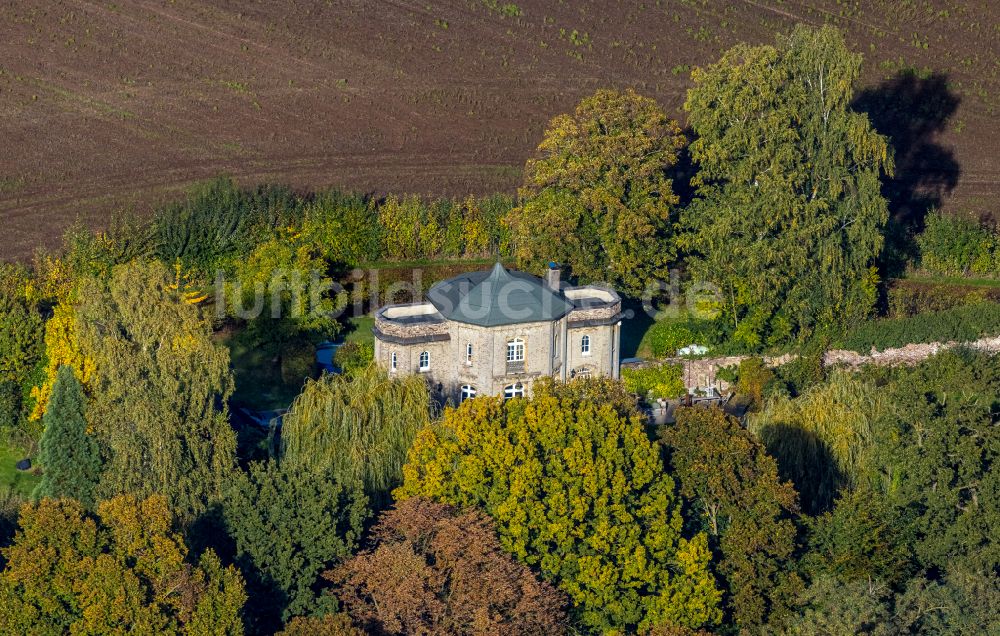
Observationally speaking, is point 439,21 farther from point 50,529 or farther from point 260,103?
point 50,529

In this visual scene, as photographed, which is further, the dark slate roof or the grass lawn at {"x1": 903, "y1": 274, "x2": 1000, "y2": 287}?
the grass lawn at {"x1": 903, "y1": 274, "x2": 1000, "y2": 287}

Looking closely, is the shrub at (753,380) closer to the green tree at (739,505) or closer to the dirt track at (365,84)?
the green tree at (739,505)

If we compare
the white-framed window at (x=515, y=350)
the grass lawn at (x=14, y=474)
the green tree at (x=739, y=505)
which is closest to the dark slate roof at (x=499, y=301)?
the white-framed window at (x=515, y=350)

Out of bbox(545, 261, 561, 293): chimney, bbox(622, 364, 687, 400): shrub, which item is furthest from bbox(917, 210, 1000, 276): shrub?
bbox(545, 261, 561, 293): chimney

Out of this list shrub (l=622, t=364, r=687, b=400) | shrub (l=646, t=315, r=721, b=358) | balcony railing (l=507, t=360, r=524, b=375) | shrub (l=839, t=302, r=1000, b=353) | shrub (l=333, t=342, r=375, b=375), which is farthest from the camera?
shrub (l=646, t=315, r=721, b=358)

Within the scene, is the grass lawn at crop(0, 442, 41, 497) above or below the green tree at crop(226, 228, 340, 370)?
below

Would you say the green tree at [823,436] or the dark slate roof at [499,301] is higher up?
the dark slate roof at [499,301]

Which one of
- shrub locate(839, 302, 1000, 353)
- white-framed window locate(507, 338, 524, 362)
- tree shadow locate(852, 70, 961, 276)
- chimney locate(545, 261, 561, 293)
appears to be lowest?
white-framed window locate(507, 338, 524, 362)

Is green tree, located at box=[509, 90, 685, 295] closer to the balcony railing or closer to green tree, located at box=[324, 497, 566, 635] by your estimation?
the balcony railing
